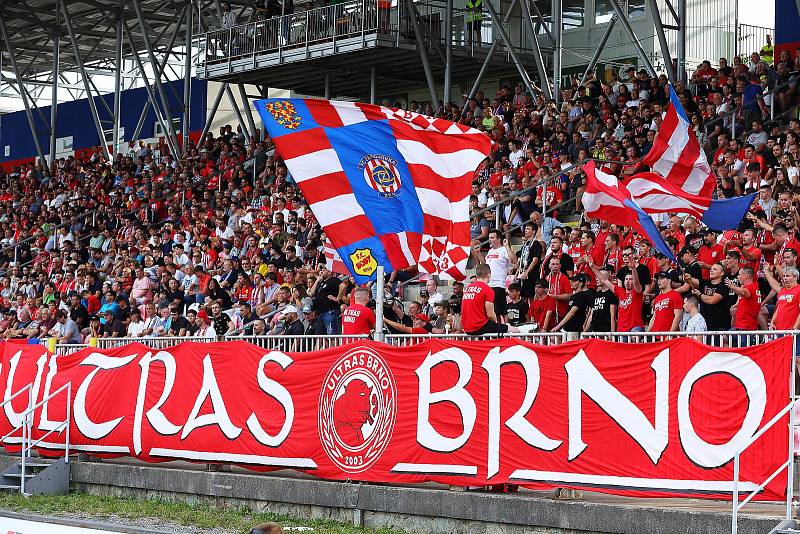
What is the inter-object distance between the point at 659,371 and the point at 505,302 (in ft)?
17.3

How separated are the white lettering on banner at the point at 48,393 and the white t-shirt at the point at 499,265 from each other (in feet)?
19.9

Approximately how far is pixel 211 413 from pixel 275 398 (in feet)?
3.64

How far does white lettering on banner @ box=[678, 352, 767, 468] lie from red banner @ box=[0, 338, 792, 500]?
11 millimetres

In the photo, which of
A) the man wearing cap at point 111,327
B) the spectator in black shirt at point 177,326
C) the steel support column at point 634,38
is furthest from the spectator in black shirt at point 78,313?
the steel support column at point 634,38

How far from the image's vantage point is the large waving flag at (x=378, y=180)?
12867 mm

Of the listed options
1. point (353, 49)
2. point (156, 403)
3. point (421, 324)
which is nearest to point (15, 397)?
Answer: point (156, 403)

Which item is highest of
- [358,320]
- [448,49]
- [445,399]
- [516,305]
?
[448,49]

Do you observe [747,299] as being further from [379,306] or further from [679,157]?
[379,306]

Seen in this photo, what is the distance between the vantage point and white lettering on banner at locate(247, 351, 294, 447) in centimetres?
1343

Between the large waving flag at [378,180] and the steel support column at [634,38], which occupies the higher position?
the steel support column at [634,38]

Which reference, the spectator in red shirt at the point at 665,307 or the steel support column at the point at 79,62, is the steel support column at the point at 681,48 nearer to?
the spectator in red shirt at the point at 665,307

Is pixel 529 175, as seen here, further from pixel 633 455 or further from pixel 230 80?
pixel 230 80

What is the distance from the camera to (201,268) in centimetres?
2381

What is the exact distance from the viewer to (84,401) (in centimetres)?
1587
